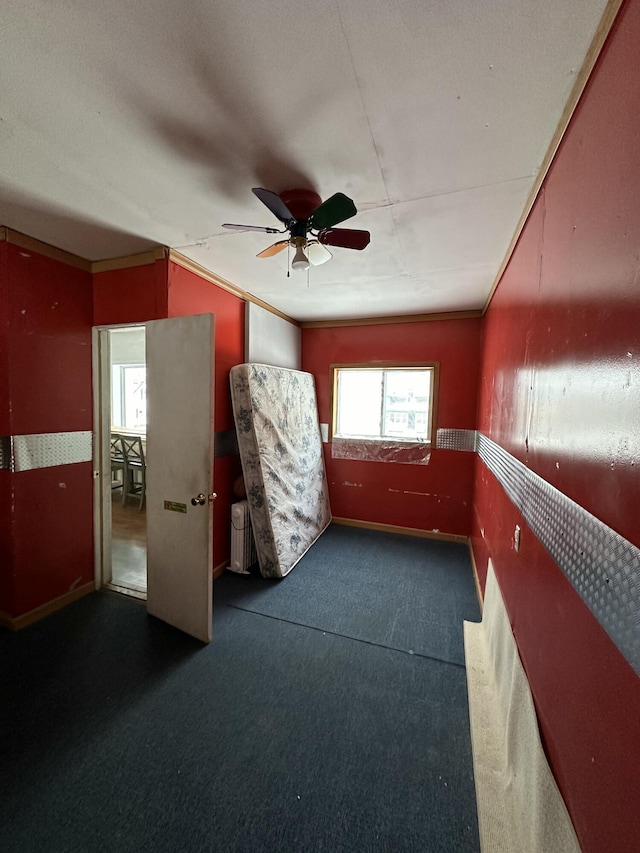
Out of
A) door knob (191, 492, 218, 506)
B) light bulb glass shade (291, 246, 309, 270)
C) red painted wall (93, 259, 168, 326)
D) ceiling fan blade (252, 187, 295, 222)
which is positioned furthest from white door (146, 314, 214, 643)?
ceiling fan blade (252, 187, 295, 222)

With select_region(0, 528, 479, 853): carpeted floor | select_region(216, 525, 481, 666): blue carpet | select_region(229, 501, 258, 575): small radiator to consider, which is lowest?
select_region(0, 528, 479, 853): carpeted floor

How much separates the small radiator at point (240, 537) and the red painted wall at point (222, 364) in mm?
107

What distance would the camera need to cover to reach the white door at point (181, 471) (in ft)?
6.61

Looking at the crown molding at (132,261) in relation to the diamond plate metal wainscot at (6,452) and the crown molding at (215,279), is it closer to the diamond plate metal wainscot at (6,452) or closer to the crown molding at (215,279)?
the crown molding at (215,279)

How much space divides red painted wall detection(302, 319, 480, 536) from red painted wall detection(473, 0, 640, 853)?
225 cm

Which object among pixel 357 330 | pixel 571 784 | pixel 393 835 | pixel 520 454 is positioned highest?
pixel 357 330

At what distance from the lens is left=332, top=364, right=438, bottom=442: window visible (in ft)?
12.6

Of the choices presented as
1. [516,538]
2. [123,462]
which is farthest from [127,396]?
[516,538]

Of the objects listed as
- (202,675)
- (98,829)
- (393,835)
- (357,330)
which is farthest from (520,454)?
(357,330)

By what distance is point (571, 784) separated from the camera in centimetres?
89

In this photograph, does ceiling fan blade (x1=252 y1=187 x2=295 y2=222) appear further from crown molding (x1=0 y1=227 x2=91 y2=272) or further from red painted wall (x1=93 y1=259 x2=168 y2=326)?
crown molding (x1=0 y1=227 x2=91 y2=272)

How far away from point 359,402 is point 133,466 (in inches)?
127

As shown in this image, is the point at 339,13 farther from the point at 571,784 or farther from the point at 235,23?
the point at 571,784

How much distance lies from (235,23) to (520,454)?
184 centimetres
